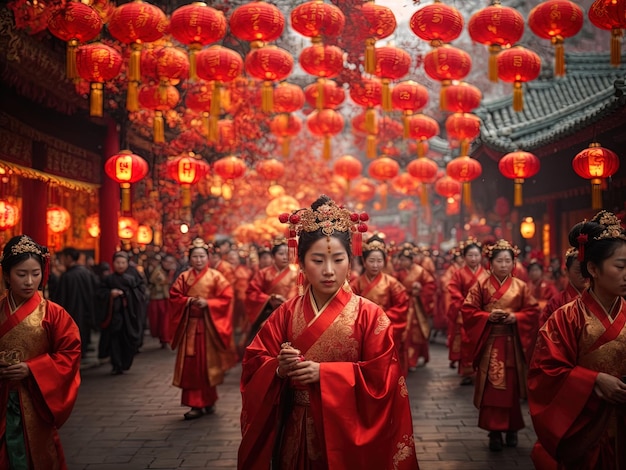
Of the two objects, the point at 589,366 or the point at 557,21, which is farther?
the point at 557,21

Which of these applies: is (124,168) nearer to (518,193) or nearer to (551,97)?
(518,193)

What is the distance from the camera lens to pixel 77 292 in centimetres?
1153

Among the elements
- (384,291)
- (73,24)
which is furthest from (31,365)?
(73,24)

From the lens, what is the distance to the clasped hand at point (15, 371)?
424 centimetres

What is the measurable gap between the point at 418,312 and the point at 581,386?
7853 millimetres

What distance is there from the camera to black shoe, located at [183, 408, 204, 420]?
7.75m

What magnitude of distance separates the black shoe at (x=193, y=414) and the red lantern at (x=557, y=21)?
6499 mm

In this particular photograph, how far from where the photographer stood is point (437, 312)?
14.9 metres

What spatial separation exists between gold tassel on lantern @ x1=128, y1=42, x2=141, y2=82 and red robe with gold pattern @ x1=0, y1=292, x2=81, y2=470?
477cm

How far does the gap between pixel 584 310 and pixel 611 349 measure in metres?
0.29

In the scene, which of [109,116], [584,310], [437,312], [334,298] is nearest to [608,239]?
[584,310]

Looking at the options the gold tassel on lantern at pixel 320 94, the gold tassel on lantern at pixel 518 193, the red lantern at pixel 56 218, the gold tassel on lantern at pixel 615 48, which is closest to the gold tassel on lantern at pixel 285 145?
the gold tassel on lantern at pixel 320 94

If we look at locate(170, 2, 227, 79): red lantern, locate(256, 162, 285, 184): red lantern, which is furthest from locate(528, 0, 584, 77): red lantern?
locate(256, 162, 285, 184): red lantern

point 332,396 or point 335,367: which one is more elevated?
point 335,367
